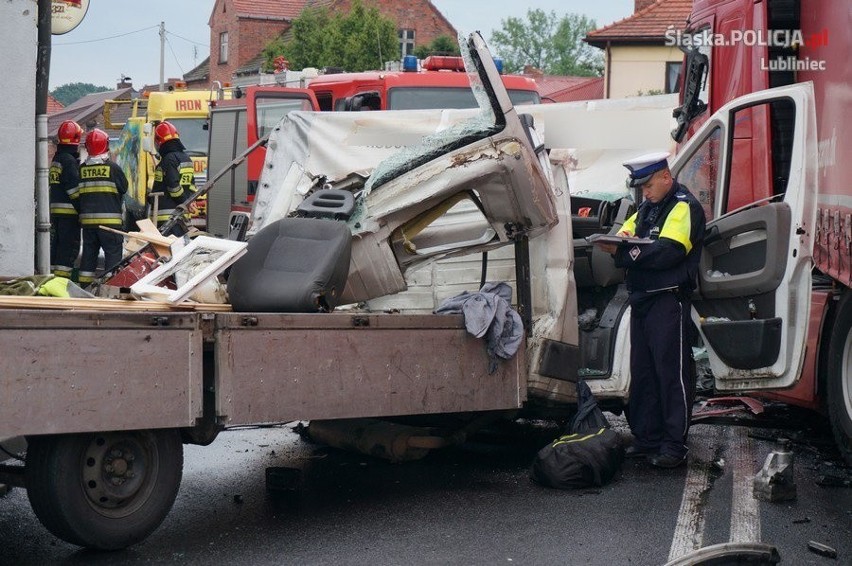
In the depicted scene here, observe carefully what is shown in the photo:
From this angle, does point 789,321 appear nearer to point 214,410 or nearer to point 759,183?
point 759,183

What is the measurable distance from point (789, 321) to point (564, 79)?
40.4 metres

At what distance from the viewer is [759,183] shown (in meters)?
8.11

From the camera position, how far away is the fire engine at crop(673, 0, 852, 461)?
21.4 feet

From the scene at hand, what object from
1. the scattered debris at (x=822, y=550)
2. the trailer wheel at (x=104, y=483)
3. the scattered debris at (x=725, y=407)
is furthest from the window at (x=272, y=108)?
the scattered debris at (x=822, y=550)

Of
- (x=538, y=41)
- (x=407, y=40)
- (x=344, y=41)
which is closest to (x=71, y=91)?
(x=538, y=41)

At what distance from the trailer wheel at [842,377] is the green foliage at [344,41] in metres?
28.7

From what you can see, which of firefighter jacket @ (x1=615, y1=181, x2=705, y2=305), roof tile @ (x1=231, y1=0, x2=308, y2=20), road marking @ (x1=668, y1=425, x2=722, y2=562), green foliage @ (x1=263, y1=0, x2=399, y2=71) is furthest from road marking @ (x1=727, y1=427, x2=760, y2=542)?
roof tile @ (x1=231, y1=0, x2=308, y2=20)

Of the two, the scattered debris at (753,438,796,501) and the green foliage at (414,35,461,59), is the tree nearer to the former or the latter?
the green foliage at (414,35,461,59)

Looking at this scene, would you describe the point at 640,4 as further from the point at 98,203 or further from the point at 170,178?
the point at 98,203

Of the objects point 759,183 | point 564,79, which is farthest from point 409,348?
→ point 564,79

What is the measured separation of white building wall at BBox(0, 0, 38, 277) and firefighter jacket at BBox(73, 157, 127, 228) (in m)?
4.19

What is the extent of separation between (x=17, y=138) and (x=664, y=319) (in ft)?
13.8

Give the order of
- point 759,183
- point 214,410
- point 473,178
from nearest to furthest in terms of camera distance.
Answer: point 214,410
point 473,178
point 759,183

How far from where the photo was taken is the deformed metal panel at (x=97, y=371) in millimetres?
4383
